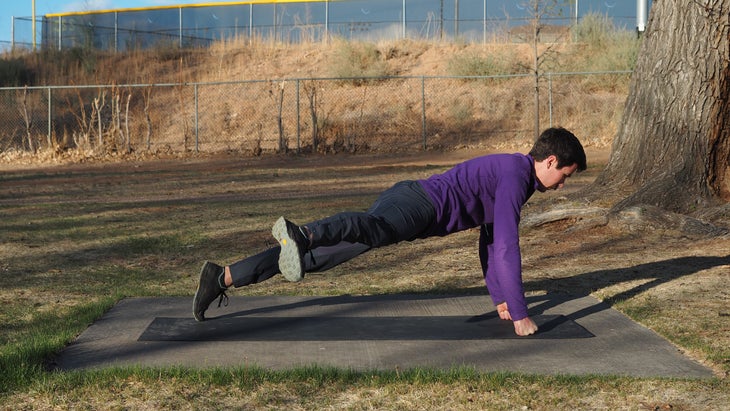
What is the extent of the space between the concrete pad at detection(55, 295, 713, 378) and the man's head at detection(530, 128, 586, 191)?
0.89m

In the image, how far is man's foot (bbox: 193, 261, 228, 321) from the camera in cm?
533

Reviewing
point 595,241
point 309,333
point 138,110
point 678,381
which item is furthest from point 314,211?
point 138,110

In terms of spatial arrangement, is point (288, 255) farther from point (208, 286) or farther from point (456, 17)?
point (456, 17)

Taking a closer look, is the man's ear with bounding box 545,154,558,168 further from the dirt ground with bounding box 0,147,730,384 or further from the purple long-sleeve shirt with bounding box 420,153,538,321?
the dirt ground with bounding box 0,147,730,384

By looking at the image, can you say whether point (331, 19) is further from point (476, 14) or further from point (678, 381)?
point (678, 381)

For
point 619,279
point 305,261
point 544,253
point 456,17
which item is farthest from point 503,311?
point 456,17

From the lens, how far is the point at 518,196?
17.1ft

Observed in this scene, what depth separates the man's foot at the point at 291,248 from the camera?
4926 mm

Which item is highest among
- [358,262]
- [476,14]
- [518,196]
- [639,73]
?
[476,14]

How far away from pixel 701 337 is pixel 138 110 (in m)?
29.5

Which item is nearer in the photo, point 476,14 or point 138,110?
point 138,110

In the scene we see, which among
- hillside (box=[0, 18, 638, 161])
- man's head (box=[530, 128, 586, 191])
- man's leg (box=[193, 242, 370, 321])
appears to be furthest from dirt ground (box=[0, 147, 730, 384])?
hillside (box=[0, 18, 638, 161])

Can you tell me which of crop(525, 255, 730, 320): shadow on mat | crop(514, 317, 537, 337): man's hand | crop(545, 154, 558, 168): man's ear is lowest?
crop(525, 255, 730, 320): shadow on mat

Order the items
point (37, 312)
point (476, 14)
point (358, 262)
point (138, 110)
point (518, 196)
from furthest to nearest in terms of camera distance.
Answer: point (476, 14)
point (138, 110)
point (358, 262)
point (37, 312)
point (518, 196)
